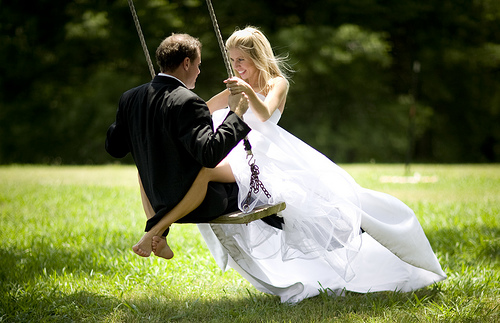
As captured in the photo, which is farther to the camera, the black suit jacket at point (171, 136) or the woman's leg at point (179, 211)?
the woman's leg at point (179, 211)

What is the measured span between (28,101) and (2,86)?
117 centimetres

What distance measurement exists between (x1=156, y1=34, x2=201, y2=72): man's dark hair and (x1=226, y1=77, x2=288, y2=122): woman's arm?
280mm

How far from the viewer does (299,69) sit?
19.4 meters

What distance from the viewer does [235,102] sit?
3.01 metres

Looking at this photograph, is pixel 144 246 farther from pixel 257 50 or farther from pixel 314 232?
pixel 257 50

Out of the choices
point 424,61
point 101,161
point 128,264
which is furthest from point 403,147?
point 128,264

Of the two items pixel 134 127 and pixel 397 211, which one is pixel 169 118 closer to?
pixel 134 127

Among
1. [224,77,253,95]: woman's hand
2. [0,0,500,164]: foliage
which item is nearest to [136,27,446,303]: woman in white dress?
[224,77,253,95]: woman's hand

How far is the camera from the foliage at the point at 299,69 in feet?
65.1

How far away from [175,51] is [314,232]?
52.7 inches

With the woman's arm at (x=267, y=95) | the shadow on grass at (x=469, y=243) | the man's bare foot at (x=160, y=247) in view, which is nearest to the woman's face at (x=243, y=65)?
the woman's arm at (x=267, y=95)

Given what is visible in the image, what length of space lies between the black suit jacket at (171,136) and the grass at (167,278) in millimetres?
889

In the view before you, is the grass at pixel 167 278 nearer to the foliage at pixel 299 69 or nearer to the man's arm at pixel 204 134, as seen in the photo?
the man's arm at pixel 204 134

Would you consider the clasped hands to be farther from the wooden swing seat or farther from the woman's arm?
the wooden swing seat
